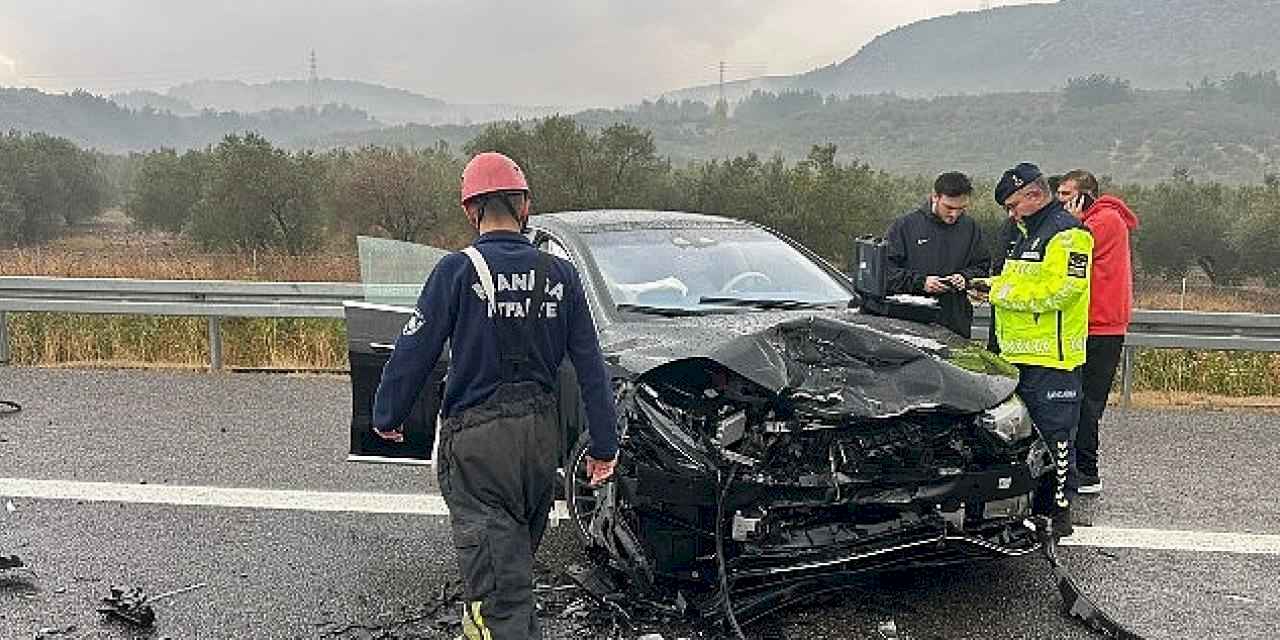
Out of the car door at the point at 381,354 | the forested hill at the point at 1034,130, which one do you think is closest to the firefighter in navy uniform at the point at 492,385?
the car door at the point at 381,354

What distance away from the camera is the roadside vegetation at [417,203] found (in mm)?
21266

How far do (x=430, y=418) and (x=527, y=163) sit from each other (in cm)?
2299

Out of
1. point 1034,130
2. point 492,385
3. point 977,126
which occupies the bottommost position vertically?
point 492,385

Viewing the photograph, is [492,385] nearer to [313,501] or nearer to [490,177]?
[490,177]

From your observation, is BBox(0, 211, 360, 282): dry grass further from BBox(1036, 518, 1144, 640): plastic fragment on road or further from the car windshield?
BBox(1036, 518, 1144, 640): plastic fragment on road

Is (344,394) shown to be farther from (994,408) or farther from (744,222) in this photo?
(994,408)

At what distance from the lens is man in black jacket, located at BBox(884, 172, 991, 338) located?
5.52m

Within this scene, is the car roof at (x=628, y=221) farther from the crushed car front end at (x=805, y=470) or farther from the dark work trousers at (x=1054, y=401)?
the dark work trousers at (x=1054, y=401)

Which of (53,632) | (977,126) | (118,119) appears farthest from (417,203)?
(118,119)

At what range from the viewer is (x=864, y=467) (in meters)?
3.54

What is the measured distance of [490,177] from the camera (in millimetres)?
3020

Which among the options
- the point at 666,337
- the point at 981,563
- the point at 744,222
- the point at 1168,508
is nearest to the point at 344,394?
the point at 744,222

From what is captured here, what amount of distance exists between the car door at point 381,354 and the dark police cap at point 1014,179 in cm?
269

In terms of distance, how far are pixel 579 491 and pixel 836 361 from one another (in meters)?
1.12
